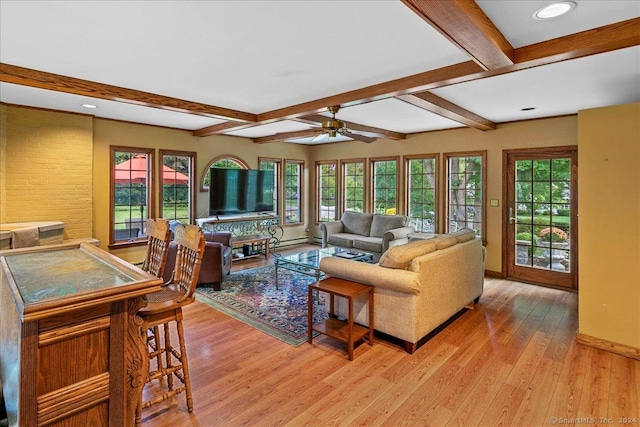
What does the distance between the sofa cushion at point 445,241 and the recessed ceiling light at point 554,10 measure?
210cm

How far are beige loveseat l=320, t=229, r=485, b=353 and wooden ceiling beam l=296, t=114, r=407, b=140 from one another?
2.38 meters

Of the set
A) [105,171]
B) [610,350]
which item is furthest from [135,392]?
[105,171]

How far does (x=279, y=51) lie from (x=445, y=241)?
249 cm

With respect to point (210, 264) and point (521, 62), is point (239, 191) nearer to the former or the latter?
point (210, 264)

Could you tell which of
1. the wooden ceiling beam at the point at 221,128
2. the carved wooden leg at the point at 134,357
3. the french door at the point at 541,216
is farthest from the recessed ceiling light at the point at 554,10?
the wooden ceiling beam at the point at 221,128

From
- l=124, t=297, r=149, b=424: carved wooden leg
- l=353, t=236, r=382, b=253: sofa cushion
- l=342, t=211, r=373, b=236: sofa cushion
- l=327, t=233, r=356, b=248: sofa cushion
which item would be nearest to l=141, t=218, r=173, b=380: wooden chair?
l=124, t=297, r=149, b=424: carved wooden leg

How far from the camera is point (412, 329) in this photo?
9.75 feet

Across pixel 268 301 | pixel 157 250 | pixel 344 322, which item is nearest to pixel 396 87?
pixel 344 322

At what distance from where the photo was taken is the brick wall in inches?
174

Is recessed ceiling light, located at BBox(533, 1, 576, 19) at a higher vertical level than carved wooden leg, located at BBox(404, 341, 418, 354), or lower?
higher

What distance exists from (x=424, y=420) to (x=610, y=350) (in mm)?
2155

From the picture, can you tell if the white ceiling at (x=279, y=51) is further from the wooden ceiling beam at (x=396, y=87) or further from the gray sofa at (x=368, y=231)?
the gray sofa at (x=368, y=231)

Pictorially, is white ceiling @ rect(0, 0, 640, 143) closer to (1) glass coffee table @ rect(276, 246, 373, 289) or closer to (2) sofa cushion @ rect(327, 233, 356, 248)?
(1) glass coffee table @ rect(276, 246, 373, 289)

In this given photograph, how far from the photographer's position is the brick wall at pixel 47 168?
4.41 metres
